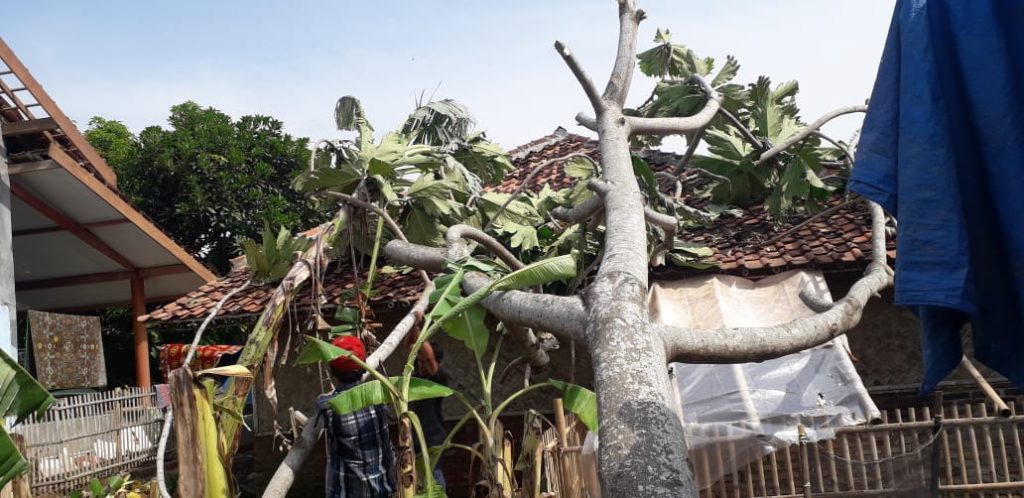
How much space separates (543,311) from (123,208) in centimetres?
1042

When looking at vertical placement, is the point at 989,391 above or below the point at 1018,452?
above

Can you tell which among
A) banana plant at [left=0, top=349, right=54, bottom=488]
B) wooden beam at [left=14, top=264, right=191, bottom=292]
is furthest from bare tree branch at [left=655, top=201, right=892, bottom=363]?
wooden beam at [left=14, top=264, right=191, bottom=292]

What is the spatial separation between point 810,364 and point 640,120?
337 centimetres

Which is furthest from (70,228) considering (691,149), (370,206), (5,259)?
(691,149)

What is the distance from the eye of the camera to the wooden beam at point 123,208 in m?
11.4

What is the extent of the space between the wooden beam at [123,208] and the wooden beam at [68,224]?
0.96 metres

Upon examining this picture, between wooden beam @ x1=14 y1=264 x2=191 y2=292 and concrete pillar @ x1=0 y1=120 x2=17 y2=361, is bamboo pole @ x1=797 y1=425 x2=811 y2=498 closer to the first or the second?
concrete pillar @ x1=0 y1=120 x2=17 y2=361

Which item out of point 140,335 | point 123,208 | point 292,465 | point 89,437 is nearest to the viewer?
point 292,465

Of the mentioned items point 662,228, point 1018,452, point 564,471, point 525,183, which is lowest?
point 1018,452

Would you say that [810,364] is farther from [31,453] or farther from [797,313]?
[31,453]

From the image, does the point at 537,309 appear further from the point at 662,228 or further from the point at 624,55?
the point at 662,228

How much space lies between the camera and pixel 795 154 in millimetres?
8859

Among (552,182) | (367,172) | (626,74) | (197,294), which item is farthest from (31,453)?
(626,74)

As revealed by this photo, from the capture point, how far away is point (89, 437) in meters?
11.7
